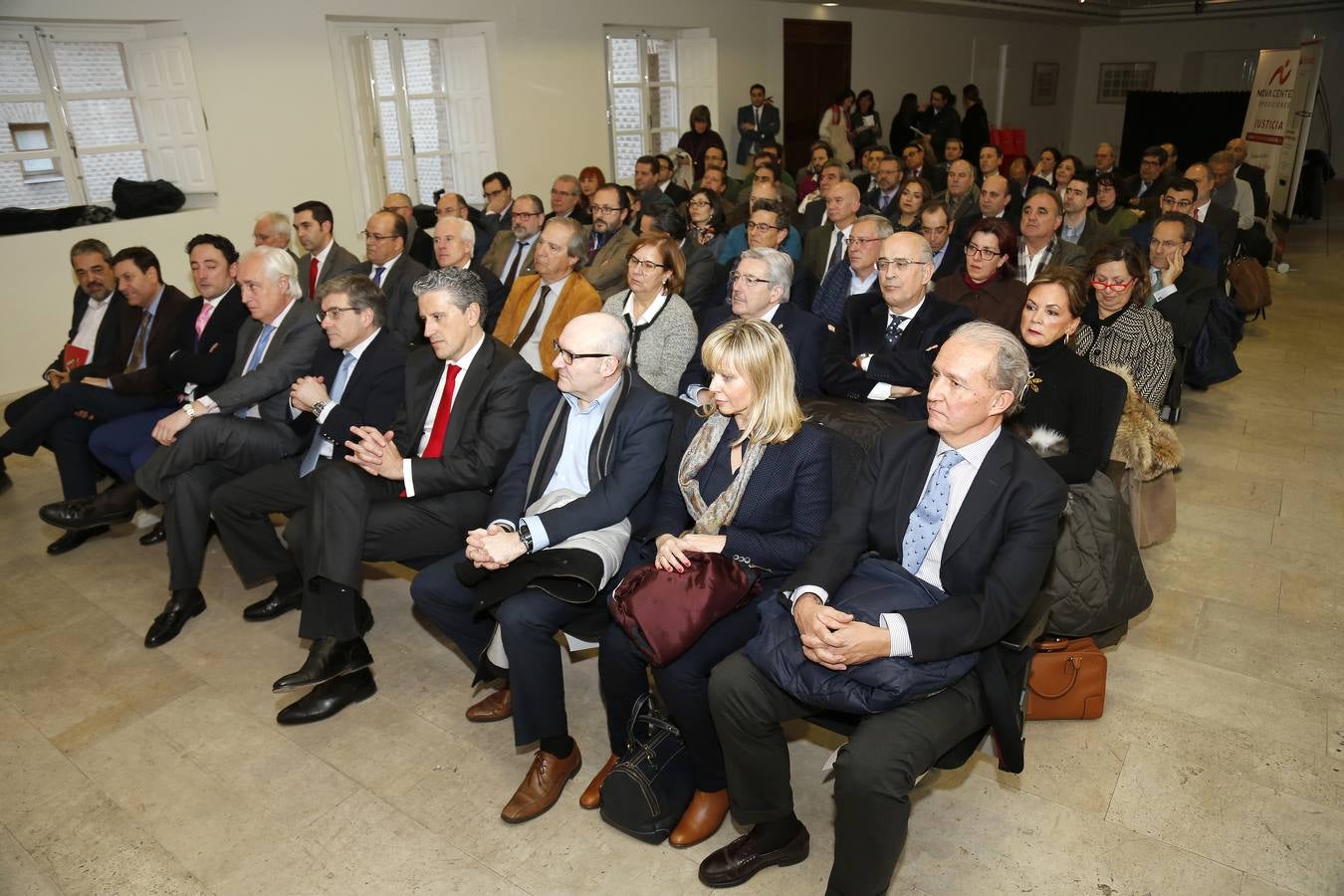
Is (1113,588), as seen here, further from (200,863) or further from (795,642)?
(200,863)

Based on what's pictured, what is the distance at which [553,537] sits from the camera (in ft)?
9.03

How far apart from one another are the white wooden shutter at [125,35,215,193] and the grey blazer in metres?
4.55

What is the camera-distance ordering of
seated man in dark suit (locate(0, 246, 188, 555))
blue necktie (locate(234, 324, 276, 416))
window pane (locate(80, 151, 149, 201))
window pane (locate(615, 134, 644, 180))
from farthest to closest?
1. window pane (locate(615, 134, 644, 180))
2. window pane (locate(80, 151, 149, 201))
3. seated man in dark suit (locate(0, 246, 188, 555))
4. blue necktie (locate(234, 324, 276, 416))

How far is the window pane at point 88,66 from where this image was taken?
7129mm

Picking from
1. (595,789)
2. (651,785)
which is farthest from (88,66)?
(651,785)

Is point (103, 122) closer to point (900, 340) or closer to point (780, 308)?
point (780, 308)

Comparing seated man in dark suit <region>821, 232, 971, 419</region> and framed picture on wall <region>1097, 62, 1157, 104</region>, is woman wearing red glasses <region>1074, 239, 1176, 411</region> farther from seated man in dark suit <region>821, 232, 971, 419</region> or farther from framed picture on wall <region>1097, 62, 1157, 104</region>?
framed picture on wall <region>1097, 62, 1157, 104</region>

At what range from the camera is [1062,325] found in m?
3.09

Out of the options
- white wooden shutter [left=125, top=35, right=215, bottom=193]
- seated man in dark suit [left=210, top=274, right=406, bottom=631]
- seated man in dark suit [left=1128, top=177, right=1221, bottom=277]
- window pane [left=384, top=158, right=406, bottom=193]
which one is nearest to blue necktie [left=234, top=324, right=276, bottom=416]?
seated man in dark suit [left=210, top=274, right=406, bottom=631]

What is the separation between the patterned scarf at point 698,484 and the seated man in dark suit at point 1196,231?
3.76 meters

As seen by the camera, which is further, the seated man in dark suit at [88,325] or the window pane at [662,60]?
the window pane at [662,60]

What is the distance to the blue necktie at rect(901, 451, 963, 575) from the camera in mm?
2305

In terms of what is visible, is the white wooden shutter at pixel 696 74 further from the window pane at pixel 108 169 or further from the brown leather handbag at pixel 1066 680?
the brown leather handbag at pixel 1066 680

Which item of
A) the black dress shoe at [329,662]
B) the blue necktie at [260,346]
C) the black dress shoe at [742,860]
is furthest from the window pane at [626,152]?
the black dress shoe at [742,860]
